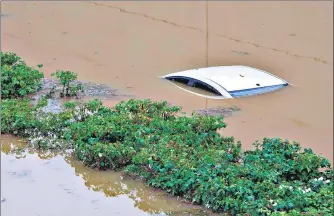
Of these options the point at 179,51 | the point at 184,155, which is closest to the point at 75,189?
the point at 184,155

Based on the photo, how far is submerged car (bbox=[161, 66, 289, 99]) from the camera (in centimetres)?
797

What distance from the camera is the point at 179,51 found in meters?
10.3

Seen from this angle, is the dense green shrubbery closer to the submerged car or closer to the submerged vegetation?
the submerged vegetation

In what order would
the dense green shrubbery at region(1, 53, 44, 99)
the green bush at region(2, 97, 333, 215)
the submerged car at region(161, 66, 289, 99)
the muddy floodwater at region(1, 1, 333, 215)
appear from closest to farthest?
the green bush at region(2, 97, 333, 215), the muddy floodwater at region(1, 1, 333, 215), the submerged car at region(161, 66, 289, 99), the dense green shrubbery at region(1, 53, 44, 99)

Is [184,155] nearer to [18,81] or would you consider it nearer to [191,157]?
A: [191,157]

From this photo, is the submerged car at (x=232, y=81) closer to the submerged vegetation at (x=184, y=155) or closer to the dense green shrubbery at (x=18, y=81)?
the submerged vegetation at (x=184, y=155)

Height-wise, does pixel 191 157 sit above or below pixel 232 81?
below

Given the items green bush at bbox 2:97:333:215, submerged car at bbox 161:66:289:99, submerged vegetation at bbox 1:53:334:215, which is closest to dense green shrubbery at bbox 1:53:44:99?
submerged vegetation at bbox 1:53:334:215

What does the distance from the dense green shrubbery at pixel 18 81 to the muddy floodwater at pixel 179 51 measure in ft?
2.67

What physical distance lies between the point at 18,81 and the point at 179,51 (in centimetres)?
316

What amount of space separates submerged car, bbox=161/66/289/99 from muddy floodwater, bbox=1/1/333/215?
4.7 inches

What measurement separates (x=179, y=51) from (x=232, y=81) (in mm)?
2368

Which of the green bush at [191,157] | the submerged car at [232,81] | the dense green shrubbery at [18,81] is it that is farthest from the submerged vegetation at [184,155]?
the submerged car at [232,81]

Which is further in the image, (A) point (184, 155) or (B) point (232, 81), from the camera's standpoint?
(B) point (232, 81)
